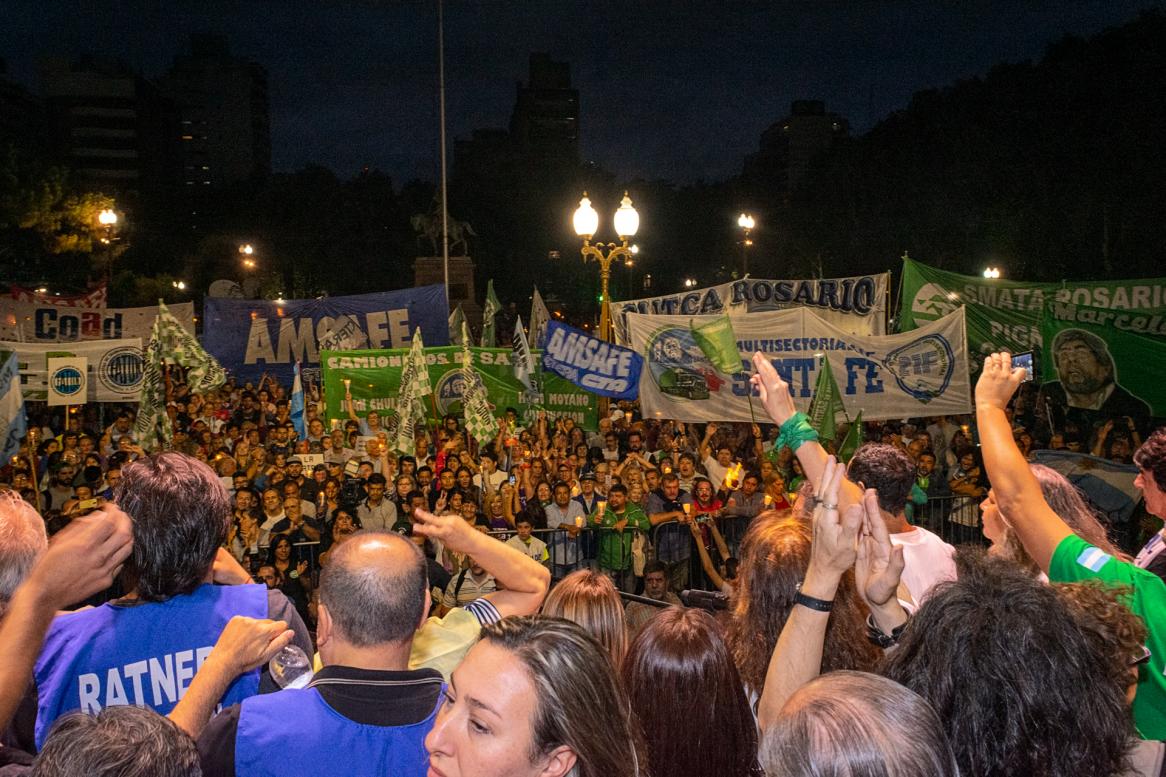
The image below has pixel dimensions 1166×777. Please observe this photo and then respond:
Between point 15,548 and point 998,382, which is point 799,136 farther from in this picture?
point 15,548

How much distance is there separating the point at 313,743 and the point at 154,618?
0.78 meters

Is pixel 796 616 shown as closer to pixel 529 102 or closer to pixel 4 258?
pixel 4 258

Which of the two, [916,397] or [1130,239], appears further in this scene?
[1130,239]

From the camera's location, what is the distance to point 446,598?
7.55m

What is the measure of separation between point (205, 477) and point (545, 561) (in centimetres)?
578

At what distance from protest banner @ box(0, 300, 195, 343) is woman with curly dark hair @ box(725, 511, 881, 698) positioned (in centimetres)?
1486

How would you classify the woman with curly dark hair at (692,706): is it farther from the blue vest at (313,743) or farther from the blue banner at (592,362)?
→ the blue banner at (592,362)

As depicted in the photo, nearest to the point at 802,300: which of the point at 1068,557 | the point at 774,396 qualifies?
the point at 774,396

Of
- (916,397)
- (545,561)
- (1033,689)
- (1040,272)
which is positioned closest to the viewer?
(1033,689)

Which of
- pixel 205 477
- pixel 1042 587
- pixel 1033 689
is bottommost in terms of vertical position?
pixel 1033 689

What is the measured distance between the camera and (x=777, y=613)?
2879 millimetres

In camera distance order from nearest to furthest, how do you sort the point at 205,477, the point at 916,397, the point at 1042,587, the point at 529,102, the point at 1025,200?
the point at 1042,587 → the point at 205,477 → the point at 916,397 → the point at 1025,200 → the point at 529,102

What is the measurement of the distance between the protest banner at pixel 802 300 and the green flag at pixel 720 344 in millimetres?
1986

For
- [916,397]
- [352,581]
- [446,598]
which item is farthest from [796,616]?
[916,397]
